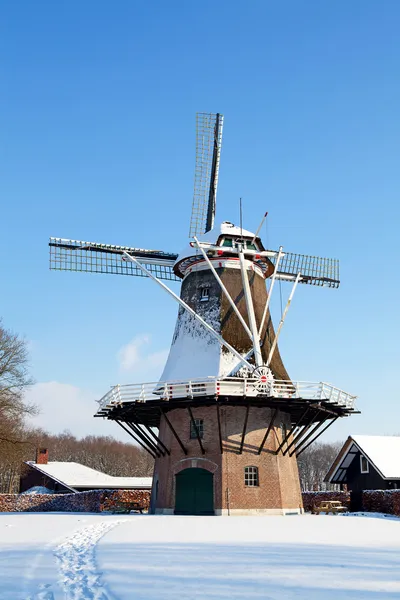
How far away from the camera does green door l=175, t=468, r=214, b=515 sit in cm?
2300

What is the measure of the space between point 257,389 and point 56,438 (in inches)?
3522

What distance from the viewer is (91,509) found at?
30750 millimetres

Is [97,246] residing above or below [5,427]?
above

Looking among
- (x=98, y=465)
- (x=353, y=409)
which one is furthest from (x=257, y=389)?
(x=98, y=465)

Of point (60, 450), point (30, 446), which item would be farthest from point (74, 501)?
point (60, 450)

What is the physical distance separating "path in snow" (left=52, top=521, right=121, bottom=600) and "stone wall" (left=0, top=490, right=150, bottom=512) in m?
16.7

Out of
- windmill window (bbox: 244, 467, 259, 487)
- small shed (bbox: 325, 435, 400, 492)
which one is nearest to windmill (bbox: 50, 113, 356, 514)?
windmill window (bbox: 244, 467, 259, 487)

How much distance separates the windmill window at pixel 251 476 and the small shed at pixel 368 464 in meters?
11.6

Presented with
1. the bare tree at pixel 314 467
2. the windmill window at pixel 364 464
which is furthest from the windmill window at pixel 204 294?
the bare tree at pixel 314 467

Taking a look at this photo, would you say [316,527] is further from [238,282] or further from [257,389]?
[238,282]

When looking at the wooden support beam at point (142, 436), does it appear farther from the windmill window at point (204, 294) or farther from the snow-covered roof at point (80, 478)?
the snow-covered roof at point (80, 478)

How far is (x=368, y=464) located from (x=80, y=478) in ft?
65.1

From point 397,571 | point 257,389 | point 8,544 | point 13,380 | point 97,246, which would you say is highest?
point 97,246

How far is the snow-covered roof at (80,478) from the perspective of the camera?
41344 millimetres
